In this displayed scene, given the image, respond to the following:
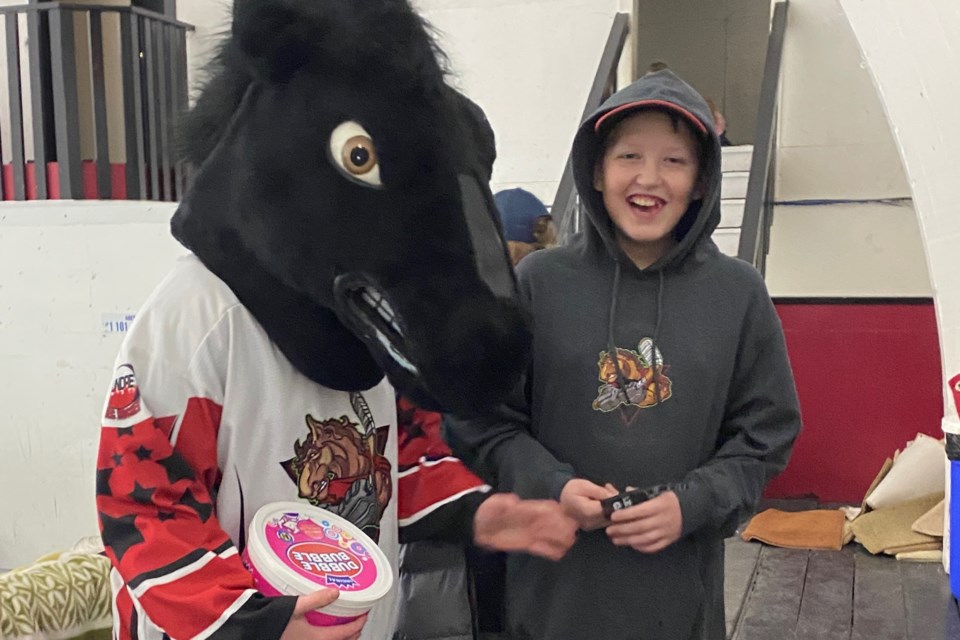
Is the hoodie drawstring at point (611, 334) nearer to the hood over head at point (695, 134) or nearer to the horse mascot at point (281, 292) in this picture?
the hood over head at point (695, 134)

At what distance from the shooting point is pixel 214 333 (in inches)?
35.9

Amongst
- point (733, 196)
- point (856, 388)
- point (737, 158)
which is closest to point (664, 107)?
point (856, 388)

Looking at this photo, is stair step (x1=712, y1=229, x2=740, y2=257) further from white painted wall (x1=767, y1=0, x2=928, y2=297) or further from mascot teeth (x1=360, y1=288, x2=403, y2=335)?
mascot teeth (x1=360, y1=288, x2=403, y2=335)

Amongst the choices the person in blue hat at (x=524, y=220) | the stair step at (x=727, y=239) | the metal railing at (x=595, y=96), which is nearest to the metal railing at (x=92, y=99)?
the metal railing at (x=595, y=96)

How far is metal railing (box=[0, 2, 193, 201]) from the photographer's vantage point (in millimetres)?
4879

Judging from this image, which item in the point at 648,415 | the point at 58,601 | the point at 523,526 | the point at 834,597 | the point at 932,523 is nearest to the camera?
the point at 523,526

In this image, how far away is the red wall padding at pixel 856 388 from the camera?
154 inches

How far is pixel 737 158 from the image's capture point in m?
5.20

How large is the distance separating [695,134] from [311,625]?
0.95m

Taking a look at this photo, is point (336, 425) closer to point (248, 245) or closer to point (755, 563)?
point (248, 245)

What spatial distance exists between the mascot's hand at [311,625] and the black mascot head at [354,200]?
23 cm

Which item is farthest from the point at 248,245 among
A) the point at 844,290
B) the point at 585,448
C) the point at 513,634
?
the point at 844,290

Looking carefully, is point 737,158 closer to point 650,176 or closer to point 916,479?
point 916,479

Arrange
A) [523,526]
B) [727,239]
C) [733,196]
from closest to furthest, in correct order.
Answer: [523,526] → [727,239] → [733,196]
